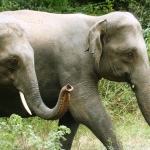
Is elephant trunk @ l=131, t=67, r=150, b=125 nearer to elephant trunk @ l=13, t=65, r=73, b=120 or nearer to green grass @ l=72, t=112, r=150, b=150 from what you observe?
green grass @ l=72, t=112, r=150, b=150

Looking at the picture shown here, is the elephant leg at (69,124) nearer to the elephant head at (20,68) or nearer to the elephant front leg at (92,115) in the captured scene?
the elephant front leg at (92,115)

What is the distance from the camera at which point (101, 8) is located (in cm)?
1523

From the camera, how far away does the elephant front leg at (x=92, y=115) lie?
9195 mm

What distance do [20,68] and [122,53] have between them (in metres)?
1.64

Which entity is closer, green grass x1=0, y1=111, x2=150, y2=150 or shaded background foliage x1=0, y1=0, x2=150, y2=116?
green grass x1=0, y1=111, x2=150, y2=150

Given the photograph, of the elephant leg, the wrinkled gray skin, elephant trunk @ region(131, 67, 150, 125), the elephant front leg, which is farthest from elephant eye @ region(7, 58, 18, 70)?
the elephant leg

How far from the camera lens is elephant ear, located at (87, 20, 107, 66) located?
9.19 meters

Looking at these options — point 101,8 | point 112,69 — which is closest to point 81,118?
point 112,69

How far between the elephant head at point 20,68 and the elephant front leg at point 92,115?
3.87 feet

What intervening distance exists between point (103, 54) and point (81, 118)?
84cm

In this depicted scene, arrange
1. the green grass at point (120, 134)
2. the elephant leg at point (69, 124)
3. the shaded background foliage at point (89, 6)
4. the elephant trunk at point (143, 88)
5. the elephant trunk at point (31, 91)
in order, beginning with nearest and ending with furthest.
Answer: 1. the elephant trunk at point (31, 91)
2. the elephant trunk at point (143, 88)
3. the green grass at point (120, 134)
4. the elephant leg at point (69, 124)
5. the shaded background foliage at point (89, 6)

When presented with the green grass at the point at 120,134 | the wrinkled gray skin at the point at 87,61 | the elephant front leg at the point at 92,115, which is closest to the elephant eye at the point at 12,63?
the wrinkled gray skin at the point at 87,61

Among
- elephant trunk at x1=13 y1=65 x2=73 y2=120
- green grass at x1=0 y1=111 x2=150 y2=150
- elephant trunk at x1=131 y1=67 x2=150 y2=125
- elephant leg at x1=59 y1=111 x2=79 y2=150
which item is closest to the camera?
elephant trunk at x1=13 y1=65 x2=73 y2=120

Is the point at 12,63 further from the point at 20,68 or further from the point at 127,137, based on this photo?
the point at 127,137
